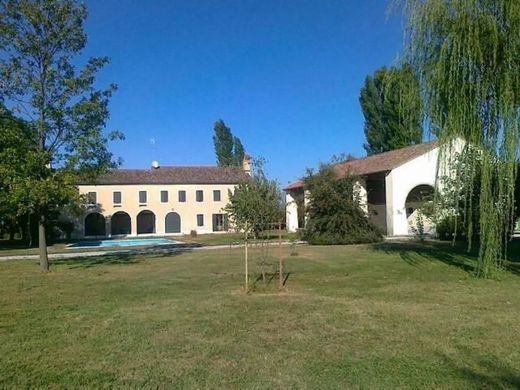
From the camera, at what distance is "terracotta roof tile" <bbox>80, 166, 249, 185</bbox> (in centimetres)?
4817

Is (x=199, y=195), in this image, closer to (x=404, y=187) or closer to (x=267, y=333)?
(x=404, y=187)

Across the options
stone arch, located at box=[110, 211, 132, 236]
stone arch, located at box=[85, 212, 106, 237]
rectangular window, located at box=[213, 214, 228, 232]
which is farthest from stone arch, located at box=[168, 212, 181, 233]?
stone arch, located at box=[85, 212, 106, 237]

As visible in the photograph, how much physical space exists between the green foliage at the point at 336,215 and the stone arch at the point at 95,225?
2700 cm

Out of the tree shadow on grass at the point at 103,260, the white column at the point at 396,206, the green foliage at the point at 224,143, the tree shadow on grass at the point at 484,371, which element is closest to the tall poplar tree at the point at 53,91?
the tree shadow on grass at the point at 103,260

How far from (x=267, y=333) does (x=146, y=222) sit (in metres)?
45.7

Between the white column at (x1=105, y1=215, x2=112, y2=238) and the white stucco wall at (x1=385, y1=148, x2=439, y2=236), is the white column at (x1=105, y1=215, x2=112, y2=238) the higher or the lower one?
the lower one

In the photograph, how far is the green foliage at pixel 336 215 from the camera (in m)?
25.6

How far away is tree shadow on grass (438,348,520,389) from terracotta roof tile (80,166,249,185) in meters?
42.5

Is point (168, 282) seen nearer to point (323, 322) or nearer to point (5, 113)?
point (323, 322)

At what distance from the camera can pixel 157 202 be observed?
159ft

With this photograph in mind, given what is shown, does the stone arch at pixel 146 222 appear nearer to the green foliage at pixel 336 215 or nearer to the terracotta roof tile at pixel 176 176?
the terracotta roof tile at pixel 176 176

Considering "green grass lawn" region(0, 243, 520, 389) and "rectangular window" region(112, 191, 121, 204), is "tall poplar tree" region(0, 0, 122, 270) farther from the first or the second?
"rectangular window" region(112, 191, 121, 204)

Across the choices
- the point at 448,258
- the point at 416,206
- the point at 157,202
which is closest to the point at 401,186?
the point at 416,206

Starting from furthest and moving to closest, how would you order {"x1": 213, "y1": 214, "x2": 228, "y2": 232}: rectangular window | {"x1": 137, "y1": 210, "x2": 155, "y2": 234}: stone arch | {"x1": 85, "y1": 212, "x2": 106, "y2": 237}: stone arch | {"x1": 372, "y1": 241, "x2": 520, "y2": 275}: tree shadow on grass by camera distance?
{"x1": 137, "y1": 210, "x2": 155, "y2": 234}: stone arch < {"x1": 213, "y1": 214, "x2": 228, "y2": 232}: rectangular window < {"x1": 85, "y1": 212, "x2": 106, "y2": 237}: stone arch < {"x1": 372, "y1": 241, "x2": 520, "y2": 275}: tree shadow on grass
